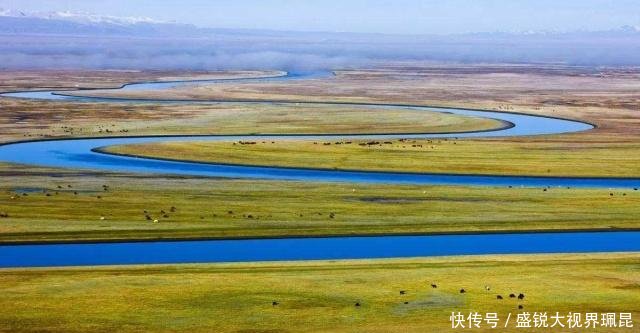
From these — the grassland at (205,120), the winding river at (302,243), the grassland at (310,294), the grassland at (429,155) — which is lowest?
the grassland at (205,120)

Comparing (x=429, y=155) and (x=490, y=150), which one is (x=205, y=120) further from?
(x=490, y=150)

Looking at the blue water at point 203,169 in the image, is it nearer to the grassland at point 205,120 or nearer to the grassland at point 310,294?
the grassland at point 205,120

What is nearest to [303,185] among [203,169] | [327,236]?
[203,169]

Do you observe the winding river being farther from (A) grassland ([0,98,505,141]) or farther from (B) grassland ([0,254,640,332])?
(A) grassland ([0,98,505,141])

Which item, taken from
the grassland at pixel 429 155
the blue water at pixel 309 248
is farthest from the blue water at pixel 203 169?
the blue water at pixel 309 248

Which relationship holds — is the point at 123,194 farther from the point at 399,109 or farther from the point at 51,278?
the point at 399,109

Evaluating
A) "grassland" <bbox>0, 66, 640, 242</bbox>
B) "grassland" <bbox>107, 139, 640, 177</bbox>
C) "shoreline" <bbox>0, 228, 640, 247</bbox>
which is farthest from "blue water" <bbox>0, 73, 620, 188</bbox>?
"shoreline" <bbox>0, 228, 640, 247</bbox>
